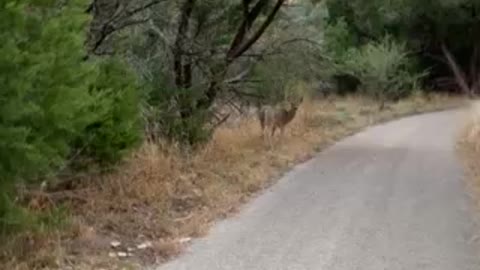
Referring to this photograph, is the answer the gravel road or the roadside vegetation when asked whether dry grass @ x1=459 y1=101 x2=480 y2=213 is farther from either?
the roadside vegetation

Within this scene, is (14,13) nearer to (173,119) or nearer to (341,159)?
(173,119)

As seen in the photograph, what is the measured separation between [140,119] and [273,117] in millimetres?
6354

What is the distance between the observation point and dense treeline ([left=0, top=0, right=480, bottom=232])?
20.9ft

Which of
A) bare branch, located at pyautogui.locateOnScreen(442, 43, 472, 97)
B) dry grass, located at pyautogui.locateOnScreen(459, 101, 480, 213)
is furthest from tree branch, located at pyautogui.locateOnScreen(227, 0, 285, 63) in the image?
bare branch, located at pyautogui.locateOnScreen(442, 43, 472, 97)

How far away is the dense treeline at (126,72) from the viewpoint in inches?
250

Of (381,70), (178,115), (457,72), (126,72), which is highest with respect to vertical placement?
(126,72)

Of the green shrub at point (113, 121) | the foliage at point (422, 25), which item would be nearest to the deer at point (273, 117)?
the green shrub at point (113, 121)

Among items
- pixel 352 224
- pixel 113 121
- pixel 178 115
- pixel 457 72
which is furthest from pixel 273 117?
pixel 457 72

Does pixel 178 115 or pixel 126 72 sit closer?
pixel 126 72

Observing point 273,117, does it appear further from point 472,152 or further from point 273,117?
point 472,152

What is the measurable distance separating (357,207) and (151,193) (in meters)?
2.66

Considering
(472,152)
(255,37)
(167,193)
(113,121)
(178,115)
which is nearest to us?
(113,121)

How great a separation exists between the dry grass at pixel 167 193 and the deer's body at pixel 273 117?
12.6 inches

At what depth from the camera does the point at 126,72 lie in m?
10.0
